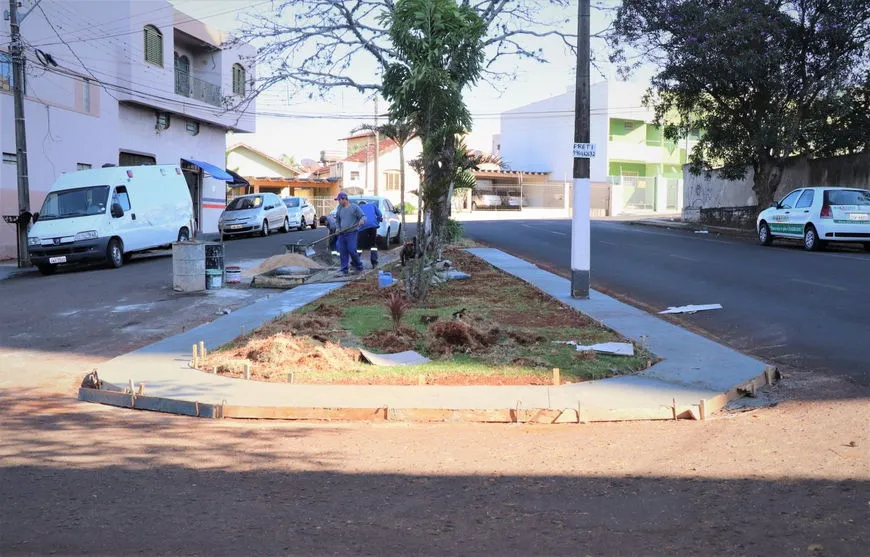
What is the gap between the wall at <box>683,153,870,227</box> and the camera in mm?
28766

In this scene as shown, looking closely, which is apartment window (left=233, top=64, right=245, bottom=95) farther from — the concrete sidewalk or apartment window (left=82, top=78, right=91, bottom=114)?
the concrete sidewalk

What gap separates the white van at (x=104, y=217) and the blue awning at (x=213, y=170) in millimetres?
13204

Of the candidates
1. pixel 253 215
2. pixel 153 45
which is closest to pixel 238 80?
pixel 153 45

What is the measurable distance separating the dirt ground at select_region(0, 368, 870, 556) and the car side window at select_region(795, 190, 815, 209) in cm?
1602

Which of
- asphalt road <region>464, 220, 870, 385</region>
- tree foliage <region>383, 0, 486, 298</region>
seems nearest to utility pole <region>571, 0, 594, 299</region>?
asphalt road <region>464, 220, 870, 385</region>

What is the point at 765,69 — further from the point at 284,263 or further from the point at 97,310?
the point at 97,310

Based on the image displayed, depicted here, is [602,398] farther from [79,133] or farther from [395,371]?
[79,133]

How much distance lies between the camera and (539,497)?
198 inches

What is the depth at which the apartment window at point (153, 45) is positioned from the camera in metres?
31.4

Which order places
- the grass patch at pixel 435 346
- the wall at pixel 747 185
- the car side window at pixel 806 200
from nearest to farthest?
the grass patch at pixel 435 346, the car side window at pixel 806 200, the wall at pixel 747 185

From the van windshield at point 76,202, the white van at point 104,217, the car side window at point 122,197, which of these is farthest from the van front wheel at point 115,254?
the car side window at point 122,197

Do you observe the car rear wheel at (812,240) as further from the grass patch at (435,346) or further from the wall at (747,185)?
the grass patch at (435,346)

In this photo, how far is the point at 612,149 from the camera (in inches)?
2474

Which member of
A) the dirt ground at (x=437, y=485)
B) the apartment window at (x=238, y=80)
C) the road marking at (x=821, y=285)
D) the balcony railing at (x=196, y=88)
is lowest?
the dirt ground at (x=437, y=485)
